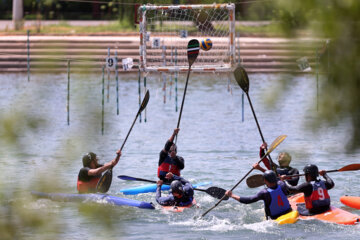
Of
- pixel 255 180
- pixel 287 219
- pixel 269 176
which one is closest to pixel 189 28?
pixel 269 176

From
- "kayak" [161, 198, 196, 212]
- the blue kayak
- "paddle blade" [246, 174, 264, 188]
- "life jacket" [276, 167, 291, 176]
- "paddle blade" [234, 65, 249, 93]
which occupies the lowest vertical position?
the blue kayak

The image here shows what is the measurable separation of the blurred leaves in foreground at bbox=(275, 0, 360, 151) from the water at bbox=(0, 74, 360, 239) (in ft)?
0.11

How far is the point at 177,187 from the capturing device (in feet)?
38.4

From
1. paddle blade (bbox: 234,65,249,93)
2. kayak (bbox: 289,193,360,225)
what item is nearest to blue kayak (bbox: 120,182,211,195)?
kayak (bbox: 289,193,360,225)

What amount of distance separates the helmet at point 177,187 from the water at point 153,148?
1.29 feet

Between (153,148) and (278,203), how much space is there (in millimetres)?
9718

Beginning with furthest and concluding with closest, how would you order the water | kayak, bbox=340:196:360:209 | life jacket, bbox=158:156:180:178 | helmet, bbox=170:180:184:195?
life jacket, bbox=158:156:180:178
kayak, bbox=340:196:360:209
helmet, bbox=170:180:184:195
the water

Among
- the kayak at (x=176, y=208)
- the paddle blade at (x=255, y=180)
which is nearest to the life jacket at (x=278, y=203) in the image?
the paddle blade at (x=255, y=180)

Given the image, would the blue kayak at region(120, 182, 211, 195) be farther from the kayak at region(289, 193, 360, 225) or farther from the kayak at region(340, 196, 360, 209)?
the kayak at region(289, 193, 360, 225)

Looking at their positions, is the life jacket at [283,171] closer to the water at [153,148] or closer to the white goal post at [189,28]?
the water at [153,148]

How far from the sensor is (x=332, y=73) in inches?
47.9

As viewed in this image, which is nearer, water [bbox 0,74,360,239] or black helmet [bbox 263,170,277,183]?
water [bbox 0,74,360,239]

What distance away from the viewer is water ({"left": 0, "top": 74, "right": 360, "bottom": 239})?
50.1 inches

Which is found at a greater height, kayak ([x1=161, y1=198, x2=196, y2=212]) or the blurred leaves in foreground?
the blurred leaves in foreground
